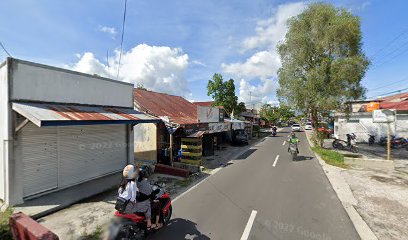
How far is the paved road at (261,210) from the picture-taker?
17.1 ft

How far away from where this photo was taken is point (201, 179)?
33.2 feet

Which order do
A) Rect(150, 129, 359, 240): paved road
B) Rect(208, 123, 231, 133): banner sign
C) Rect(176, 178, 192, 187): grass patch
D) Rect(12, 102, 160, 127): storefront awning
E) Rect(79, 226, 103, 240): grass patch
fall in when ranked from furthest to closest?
Rect(208, 123, 231, 133): banner sign
Rect(176, 178, 192, 187): grass patch
Rect(12, 102, 160, 127): storefront awning
Rect(150, 129, 359, 240): paved road
Rect(79, 226, 103, 240): grass patch

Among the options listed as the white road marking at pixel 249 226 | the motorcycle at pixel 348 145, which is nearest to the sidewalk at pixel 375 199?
the white road marking at pixel 249 226

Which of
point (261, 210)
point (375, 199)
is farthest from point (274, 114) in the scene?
point (261, 210)

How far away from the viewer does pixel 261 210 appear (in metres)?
6.53

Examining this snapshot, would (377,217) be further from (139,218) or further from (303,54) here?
(303,54)

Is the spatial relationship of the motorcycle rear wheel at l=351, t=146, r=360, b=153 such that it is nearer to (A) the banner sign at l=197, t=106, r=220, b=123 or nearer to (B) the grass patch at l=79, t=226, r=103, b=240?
(A) the banner sign at l=197, t=106, r=220, b=123

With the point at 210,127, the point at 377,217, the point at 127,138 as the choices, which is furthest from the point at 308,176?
the point at 127,138

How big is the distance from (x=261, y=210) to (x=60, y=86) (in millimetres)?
8525

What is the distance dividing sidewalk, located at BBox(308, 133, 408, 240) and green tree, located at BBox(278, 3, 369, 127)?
7.44m

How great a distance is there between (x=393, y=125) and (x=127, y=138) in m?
25.7

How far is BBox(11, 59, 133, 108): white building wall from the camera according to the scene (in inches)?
269

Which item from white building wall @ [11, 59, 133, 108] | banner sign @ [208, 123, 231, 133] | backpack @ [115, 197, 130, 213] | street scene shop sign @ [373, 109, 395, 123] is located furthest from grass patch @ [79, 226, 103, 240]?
street scene shop sign @ [373, 109, 395, 123]

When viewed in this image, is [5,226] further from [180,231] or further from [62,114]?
[180,231]
